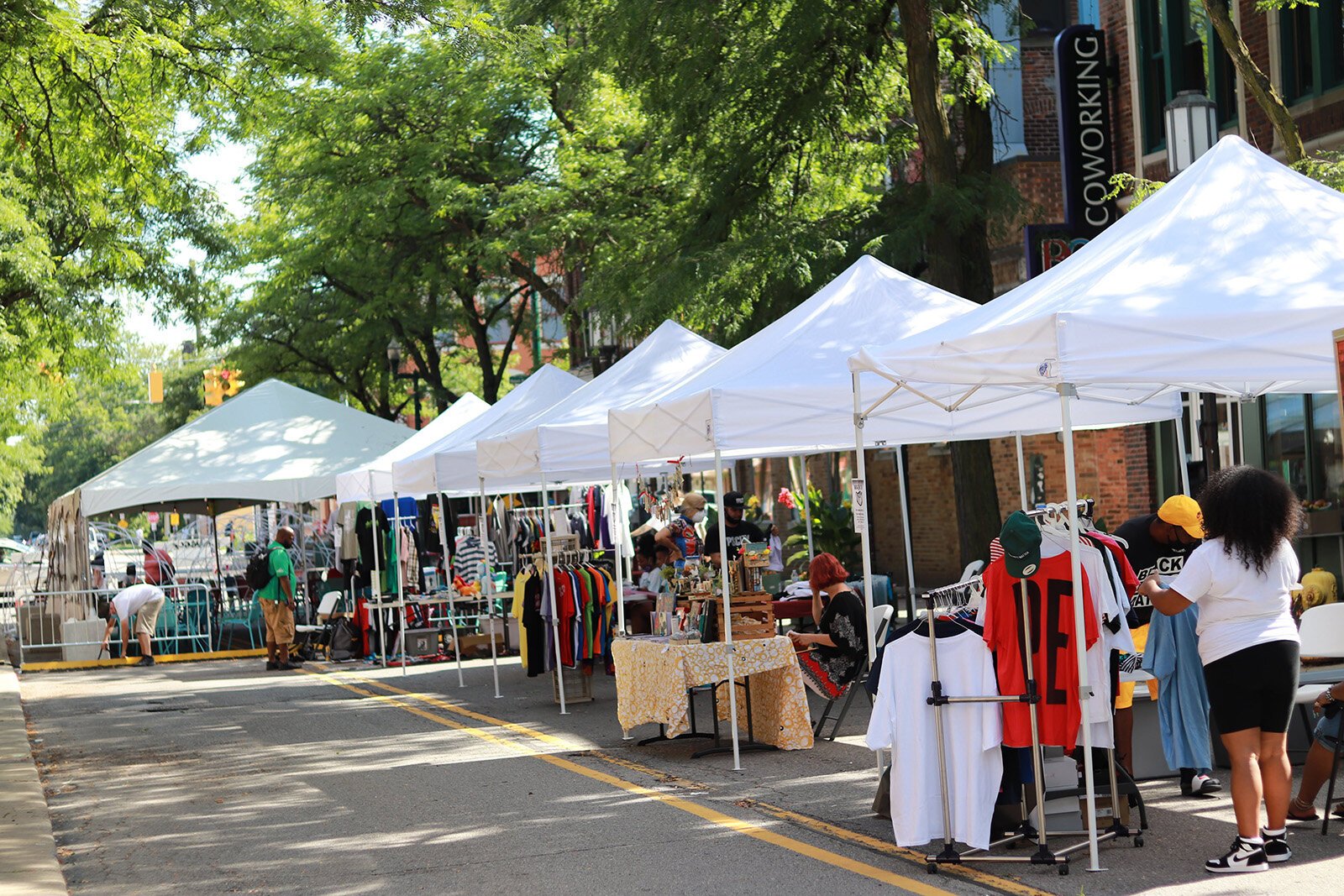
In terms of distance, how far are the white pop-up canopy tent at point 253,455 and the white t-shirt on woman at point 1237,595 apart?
18349 mm

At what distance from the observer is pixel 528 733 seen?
43.3ft

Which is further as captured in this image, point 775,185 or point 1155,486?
point 1155,486

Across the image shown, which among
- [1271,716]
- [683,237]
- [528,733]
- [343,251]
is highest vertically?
[343,251]

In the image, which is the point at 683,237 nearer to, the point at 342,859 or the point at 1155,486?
the point at 1155,486

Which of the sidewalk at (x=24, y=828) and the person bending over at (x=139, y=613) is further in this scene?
the person bending over at (x=139, y=613)

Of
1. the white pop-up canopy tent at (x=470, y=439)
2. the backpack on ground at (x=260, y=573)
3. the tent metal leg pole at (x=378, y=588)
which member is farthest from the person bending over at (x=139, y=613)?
the white pop-up canopy tent at (x=470, y=439)

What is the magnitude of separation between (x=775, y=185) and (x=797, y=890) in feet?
42.5

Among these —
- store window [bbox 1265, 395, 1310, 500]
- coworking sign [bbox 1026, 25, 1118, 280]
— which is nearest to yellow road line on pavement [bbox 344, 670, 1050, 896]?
coworking sign [bbox 1026, 25, 1118, 280]

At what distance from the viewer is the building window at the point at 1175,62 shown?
19.2 metres

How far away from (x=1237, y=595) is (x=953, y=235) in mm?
10148

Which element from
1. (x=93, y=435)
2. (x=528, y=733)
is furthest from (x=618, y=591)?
(x=93, y=435)

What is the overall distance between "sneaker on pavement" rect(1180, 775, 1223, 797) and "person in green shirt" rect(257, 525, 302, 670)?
1470 centimetres

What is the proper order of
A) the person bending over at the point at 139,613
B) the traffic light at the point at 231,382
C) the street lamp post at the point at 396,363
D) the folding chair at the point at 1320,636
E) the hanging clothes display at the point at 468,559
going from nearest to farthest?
1. the folding chair at the point at 1320,636
2. the hanging clothes display at the point at 468,559
3. the person bending over at the point at 139,613
4. the street lamp post at the point at 396,363
5. the traffic light at the point at 231,382

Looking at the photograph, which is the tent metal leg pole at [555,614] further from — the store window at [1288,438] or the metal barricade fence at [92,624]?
the metal barricade fence at [92,624]
